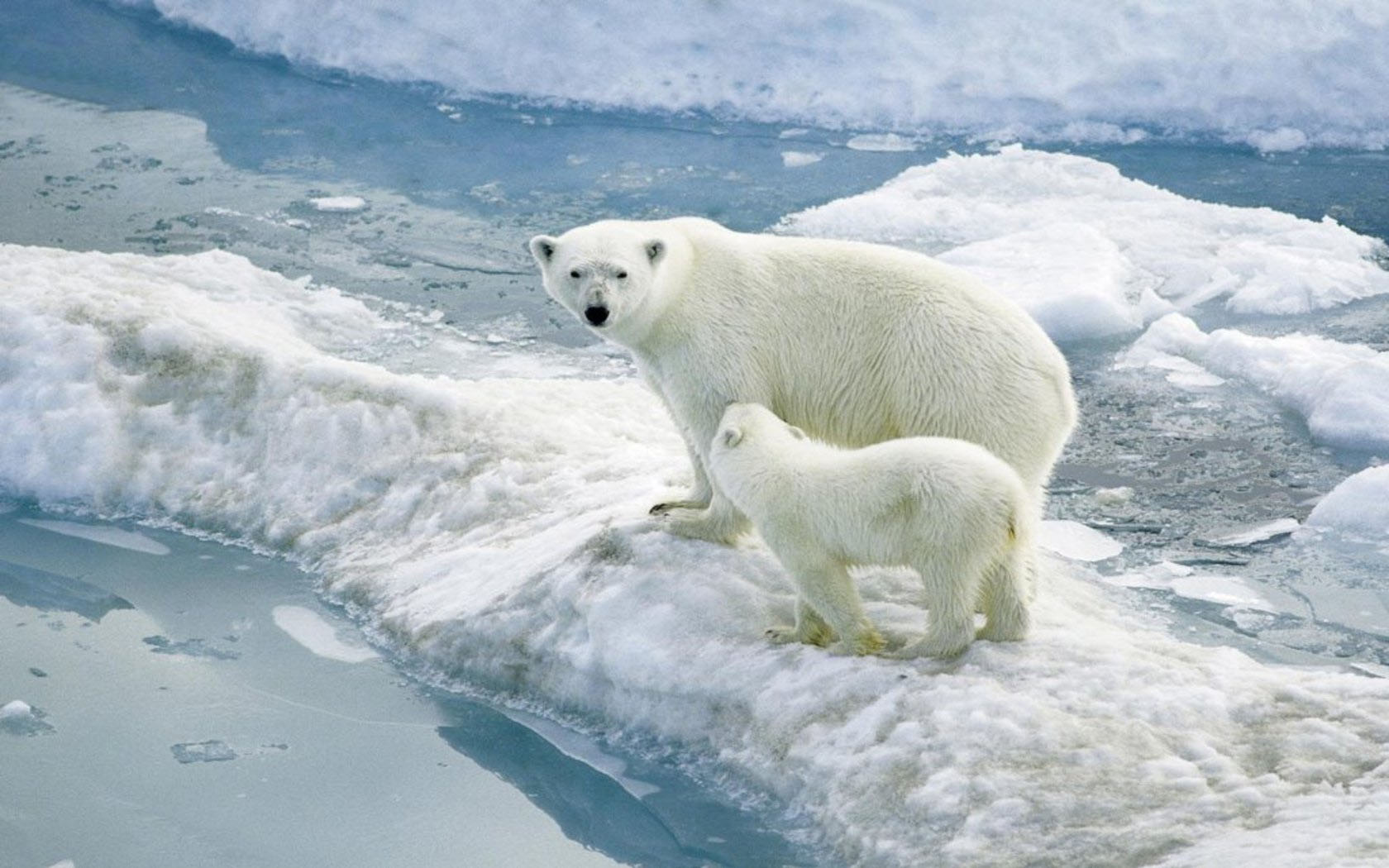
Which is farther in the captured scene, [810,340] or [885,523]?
[810,340]

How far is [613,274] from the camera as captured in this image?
4.46 m

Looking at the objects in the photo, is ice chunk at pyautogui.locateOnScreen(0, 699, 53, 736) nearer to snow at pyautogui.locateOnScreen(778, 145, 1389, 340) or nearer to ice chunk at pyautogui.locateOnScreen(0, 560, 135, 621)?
ice chunk at pyautogui.locateOnScreen(0, 560, 135, 621)

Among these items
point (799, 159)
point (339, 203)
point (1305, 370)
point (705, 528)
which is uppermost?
point (799, 159)

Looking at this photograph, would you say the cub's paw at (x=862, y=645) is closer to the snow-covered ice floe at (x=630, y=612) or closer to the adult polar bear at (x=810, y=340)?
the snow-covered ice floe at (x=630, y=612)

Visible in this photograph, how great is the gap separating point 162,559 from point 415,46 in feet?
25.2

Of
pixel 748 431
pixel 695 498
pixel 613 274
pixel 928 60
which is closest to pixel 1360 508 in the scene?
pixel 695 498

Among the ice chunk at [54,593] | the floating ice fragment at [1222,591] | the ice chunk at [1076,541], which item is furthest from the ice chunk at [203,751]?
the floating ice fragment at [1222,591]

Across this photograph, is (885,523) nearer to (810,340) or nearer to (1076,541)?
(810,340)

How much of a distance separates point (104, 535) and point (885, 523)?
3225 millimetres

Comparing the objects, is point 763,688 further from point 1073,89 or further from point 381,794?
point 1073,89

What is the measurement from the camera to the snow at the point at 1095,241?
26.7 feet

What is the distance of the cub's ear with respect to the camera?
466 cm

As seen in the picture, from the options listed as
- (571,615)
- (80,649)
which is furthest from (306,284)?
(571,615)

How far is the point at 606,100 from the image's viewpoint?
38.9 ft
